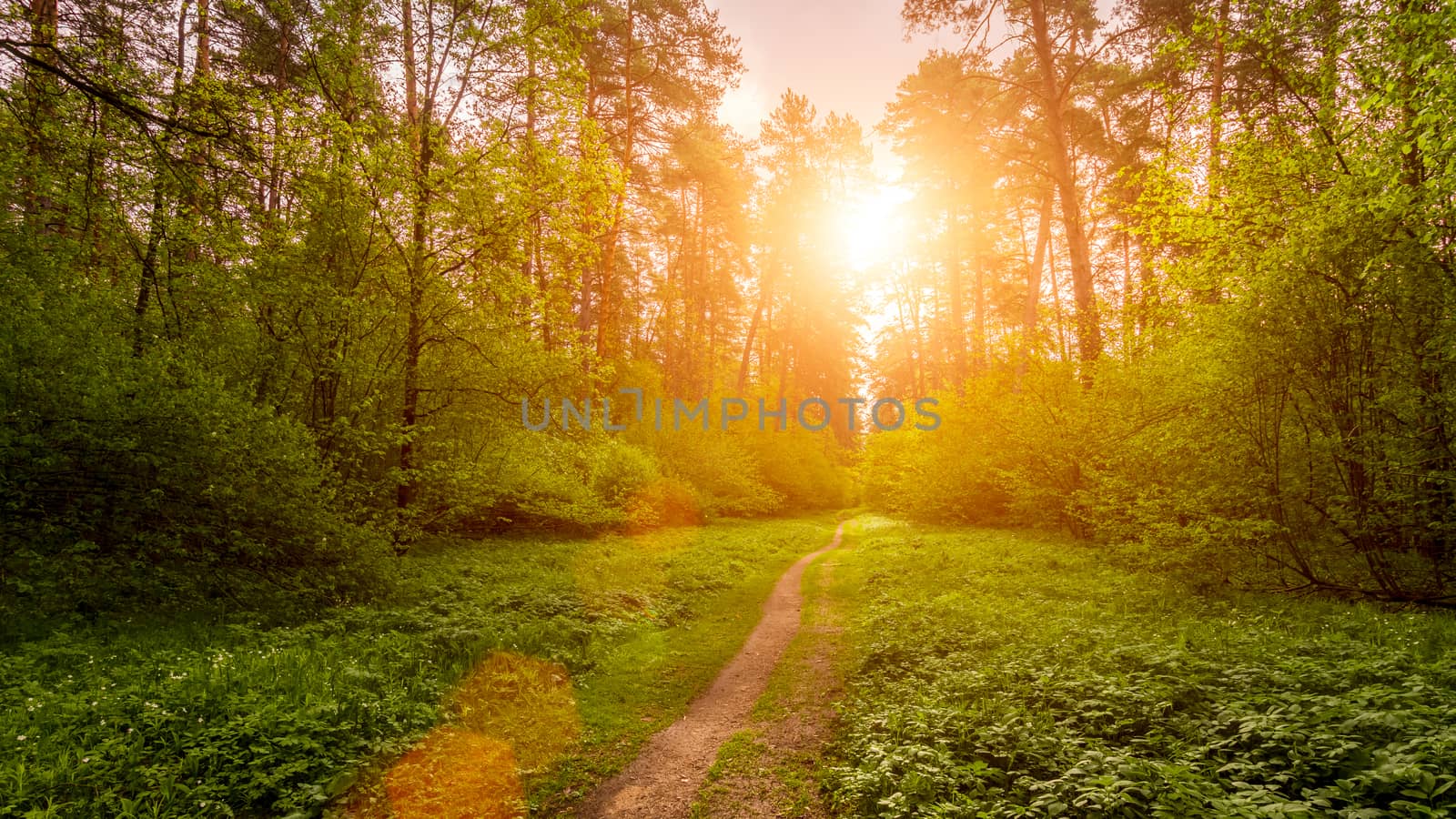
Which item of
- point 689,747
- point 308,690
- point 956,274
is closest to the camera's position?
point 308,690

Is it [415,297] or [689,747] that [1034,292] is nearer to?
[415,297]

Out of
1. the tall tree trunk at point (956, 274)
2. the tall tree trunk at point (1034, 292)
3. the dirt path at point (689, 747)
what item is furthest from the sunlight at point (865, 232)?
the dirt path at point (689, 747)

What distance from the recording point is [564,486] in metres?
15.2

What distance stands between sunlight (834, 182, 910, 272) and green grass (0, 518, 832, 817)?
26.0m

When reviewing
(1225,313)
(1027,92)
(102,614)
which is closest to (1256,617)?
(1225,313)

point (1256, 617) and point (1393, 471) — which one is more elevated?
point (1393, 471)

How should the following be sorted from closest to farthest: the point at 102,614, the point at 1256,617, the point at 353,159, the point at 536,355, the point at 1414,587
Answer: the point at 102,614 < the point at 1256,617 < the point at 1414,587 < the point at 353,159 < the point at 536,355

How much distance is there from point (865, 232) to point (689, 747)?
106ft

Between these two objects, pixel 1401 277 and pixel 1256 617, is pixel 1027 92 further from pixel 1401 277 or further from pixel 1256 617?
pixel 1256 617

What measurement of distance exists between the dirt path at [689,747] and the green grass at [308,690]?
22 centimetres

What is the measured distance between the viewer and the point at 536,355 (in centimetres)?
1167

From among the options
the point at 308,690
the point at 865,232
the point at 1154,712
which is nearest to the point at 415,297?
the point at 308,690

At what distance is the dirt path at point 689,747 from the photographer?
4.85m

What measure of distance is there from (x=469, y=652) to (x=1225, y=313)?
11.9 m
